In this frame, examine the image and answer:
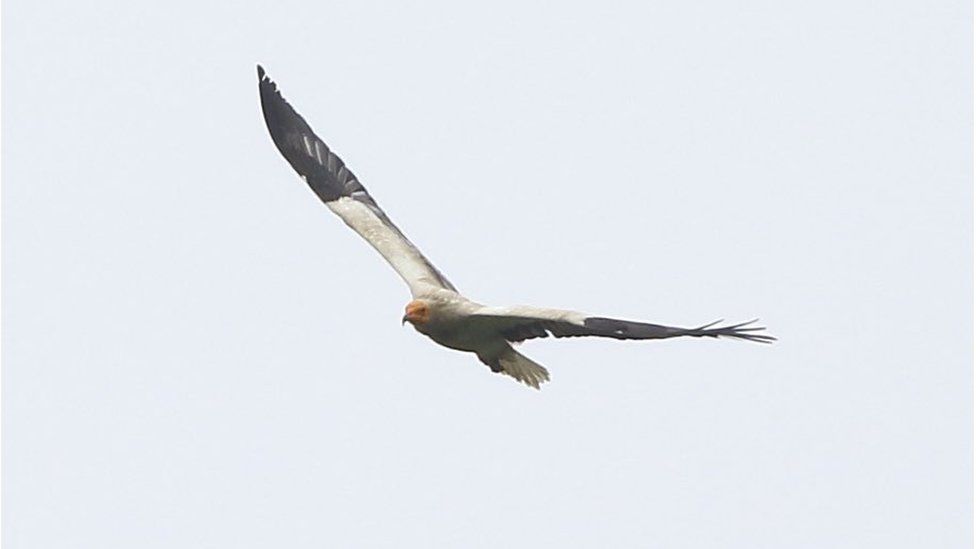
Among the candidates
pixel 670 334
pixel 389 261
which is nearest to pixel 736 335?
pixel 670 334

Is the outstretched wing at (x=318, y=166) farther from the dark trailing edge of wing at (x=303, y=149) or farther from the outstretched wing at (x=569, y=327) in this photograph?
the outstretched wing at (x=569, y=327)

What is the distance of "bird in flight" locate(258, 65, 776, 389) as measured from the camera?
1466cm

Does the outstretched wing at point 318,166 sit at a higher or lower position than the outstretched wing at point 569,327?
higher

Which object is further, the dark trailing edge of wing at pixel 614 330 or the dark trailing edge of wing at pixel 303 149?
the dark trailing edge of wing at pixel 303 149

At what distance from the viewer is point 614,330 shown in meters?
14.5

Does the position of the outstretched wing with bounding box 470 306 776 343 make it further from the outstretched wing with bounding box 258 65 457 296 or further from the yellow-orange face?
the outstretched wing with bounding box 258 65 457 296

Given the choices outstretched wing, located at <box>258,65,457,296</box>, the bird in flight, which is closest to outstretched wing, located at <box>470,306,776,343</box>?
the bird in flight

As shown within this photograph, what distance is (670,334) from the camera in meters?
14.0

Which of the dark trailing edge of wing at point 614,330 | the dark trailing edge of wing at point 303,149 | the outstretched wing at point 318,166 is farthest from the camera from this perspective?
the dark trailing edge of wing at point 303,149

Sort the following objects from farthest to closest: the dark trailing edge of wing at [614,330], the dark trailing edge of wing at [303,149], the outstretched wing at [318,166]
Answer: the dark trailing edge of wing at [303,149]
the outstretched wing at [318,166]
the dark trailing edge of wing at [614,330]

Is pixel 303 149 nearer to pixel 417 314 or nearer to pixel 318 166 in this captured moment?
pixel 318 166

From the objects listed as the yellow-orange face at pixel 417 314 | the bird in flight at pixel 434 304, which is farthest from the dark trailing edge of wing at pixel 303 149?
the yellow-orange face at pixel 417 314

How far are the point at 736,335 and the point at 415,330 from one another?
3550 millimetres

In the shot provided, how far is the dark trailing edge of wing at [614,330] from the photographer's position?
13.5 m
